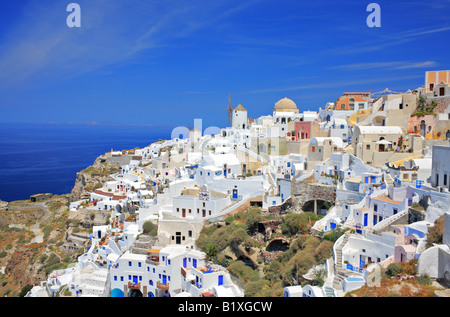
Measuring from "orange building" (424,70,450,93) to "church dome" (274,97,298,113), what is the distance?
12672 millimetres

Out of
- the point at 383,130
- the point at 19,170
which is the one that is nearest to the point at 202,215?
the point at 383,130

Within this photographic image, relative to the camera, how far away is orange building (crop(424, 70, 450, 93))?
22.0m

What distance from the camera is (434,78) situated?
22.3 metres

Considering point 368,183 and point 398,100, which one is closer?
point 368,183

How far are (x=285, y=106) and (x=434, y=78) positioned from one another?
13377mm

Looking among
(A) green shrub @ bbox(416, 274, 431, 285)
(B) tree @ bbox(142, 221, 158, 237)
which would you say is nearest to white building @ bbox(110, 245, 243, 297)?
(B) tree @ bbox(142, 221, 158, 237)

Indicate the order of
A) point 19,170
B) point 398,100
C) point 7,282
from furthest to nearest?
point 19,170
point 7,282
point 398,100

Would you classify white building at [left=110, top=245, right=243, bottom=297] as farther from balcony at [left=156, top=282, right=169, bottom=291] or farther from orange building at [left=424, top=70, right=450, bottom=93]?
orange building at [left=424, top=70, right=450, bottom=93]

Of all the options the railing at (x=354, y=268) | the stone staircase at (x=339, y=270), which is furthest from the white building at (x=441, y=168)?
the railing at (x=354, y=268)

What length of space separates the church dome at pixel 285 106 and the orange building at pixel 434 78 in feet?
41.6

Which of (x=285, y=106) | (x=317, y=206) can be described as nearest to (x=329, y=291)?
(x=317, y=206)

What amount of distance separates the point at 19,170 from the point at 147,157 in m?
60.2
